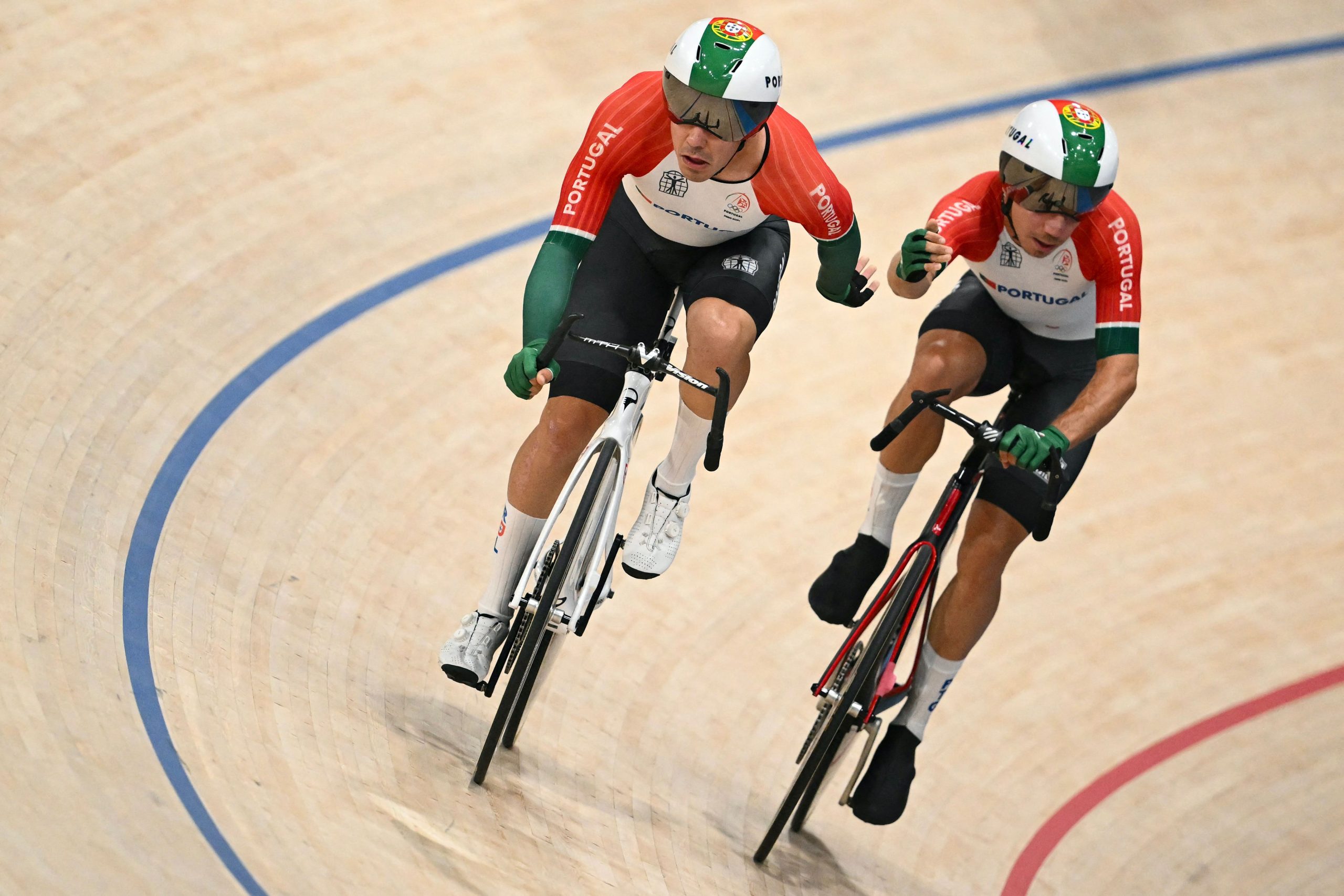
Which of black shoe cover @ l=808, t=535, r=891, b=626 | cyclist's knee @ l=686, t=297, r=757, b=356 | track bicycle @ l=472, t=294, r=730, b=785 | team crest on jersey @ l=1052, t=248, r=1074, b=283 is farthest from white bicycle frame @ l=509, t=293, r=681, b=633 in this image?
team crest on jersey @ l=1052, t=248, r=1074, b=283

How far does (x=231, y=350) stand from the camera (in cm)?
466

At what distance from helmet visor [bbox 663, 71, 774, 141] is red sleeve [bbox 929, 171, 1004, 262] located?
0.56 m

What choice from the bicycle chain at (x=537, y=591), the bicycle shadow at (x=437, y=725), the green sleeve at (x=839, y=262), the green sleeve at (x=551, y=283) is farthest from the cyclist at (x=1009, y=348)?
the bicycle shadow at (x=437, y=725)

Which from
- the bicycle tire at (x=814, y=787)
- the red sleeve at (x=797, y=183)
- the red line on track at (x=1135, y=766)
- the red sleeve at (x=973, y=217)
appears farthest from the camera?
the red line on track at (x=1135, y=766)

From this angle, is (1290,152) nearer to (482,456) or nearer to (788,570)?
(788,570)

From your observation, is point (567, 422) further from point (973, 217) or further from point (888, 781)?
point (888, 781)

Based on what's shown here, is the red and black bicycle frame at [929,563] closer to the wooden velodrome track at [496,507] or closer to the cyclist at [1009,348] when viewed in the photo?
the cyclist at [1009,348]

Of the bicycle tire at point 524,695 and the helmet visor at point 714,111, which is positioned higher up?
the helmet visor at point 714,111

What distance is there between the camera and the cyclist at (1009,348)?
3.26 meters

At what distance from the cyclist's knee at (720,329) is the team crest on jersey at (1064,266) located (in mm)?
761

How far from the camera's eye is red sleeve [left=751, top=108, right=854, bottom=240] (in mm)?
3334

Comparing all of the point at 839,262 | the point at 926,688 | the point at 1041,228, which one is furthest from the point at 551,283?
the point at 926,688

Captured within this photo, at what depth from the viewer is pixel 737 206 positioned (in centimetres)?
338

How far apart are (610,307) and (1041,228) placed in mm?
1009
